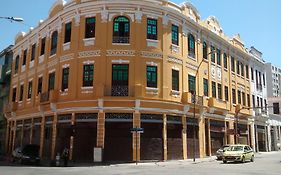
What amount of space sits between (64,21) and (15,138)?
16.1 metres

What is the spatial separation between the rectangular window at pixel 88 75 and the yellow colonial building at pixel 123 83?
0.09 metres

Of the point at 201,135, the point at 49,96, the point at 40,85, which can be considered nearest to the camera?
the point at 49,96

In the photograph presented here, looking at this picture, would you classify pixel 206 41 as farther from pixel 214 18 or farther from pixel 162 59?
pixel 162 59

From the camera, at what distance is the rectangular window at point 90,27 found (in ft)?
96.5

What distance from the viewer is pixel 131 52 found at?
2836cm

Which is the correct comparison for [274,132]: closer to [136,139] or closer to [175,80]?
[175,80]

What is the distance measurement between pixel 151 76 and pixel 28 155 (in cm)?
1218

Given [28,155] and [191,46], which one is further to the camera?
[191,46]

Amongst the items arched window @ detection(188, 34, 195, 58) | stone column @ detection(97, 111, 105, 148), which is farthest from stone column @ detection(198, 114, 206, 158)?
stone column @ detection(97, 111, 105, 148)

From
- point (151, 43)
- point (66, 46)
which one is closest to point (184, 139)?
point (151, 43)

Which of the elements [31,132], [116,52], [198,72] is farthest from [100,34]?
[31,132]

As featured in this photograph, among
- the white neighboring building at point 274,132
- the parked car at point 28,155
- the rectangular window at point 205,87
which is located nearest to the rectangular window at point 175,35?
the rectangular window at point 205,87

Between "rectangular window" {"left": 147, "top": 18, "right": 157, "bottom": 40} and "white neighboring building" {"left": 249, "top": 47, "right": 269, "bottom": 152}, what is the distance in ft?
72.2

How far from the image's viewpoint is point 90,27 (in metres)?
29.6
